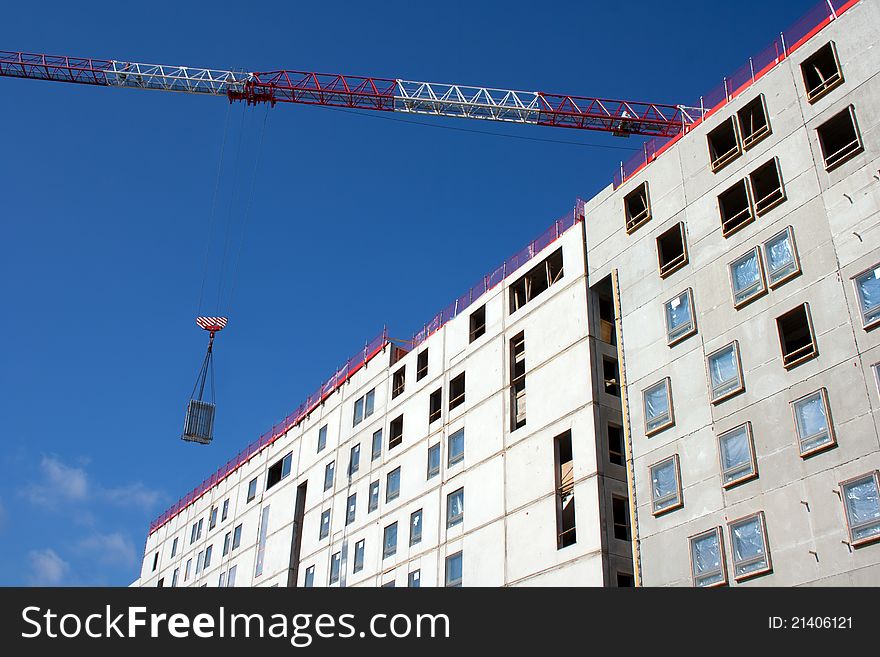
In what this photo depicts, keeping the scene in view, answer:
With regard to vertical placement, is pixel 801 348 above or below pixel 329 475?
below

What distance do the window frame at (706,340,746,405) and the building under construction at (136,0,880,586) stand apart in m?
0.09

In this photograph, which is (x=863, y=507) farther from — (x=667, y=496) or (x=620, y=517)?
(x=620, y=517)

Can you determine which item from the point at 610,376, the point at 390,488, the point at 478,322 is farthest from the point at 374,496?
the point at 610,376

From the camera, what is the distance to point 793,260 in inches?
1620

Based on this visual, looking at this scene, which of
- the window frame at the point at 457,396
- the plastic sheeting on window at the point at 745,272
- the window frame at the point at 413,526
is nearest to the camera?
the plastic sheeting on window at the point at 745,272

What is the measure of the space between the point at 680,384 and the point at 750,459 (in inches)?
222

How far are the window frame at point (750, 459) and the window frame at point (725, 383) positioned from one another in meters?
1.40

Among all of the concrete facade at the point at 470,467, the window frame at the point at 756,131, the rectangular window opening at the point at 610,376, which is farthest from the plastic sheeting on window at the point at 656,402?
the window frame at the point at 756,131

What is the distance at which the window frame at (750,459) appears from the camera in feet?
131

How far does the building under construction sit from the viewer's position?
125 ft

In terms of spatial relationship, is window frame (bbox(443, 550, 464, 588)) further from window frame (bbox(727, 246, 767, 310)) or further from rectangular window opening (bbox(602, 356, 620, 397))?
window frame (bbox(727, 246, 767, 310))

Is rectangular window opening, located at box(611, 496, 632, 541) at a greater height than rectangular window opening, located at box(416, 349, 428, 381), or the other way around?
rectangular window opening, located at box(416, 349, 428, 381)

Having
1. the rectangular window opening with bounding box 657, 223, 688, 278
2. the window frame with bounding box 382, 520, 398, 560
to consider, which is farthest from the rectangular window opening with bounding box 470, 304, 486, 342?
the rectangular window opening with bounding box 657, 223, 688, 278

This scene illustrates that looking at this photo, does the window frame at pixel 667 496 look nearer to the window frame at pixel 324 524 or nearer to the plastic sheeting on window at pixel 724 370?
the plastic sheeting on window at pixel 724 370
